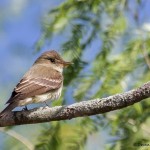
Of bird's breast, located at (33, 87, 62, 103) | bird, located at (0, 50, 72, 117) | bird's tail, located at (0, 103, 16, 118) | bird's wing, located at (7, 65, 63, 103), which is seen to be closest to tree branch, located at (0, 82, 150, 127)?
bird's tail, located at (0, 103, 16, 118)

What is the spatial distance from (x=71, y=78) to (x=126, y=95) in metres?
0.92

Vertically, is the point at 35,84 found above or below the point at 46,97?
above

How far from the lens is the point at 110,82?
314 centimetres

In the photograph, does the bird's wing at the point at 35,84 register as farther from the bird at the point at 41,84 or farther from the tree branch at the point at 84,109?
the tree branch at the point at 84,109

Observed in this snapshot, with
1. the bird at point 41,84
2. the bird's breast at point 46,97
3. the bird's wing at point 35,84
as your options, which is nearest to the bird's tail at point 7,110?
the bird at point 41,84

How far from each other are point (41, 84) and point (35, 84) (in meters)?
0.06

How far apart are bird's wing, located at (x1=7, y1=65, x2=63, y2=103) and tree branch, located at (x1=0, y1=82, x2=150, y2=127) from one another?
2.42 feet

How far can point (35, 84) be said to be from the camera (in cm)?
420

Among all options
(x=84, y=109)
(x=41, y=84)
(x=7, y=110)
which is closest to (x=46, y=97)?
(x=41, y=84)

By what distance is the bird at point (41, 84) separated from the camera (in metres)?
3.83

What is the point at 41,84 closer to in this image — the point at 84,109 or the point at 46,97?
the point at 46,97

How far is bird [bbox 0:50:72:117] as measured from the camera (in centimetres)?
383

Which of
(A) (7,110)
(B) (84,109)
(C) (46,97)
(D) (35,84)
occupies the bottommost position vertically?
(B) (84,109)

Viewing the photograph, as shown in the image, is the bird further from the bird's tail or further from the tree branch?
the tree branch
